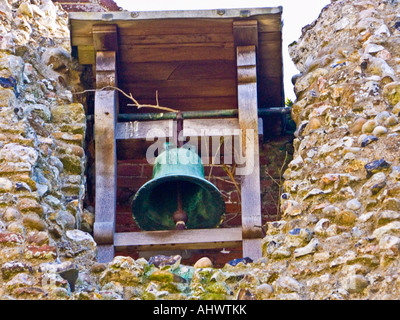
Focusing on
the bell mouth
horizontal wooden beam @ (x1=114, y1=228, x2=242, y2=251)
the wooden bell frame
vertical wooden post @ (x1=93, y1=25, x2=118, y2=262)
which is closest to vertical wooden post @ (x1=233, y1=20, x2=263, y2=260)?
the wooden bell frame

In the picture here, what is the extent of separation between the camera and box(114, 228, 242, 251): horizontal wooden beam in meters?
6.16

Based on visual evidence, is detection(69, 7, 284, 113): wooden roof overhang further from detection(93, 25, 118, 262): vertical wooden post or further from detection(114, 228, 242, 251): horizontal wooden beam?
detection(114, 228, 242, 251): horizontal wooden beam

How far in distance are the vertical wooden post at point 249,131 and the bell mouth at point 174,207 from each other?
0.21 m

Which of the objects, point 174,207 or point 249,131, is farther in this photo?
point 249,131

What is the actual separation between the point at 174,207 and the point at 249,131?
0.79 m

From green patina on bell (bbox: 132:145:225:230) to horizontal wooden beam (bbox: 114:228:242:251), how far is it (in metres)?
0.07

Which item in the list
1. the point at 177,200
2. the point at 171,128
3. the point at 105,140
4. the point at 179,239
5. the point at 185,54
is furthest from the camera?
the point at 185,54

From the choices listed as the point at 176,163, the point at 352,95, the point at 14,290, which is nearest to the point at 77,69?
the point at 176,163

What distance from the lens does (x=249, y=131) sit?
6723 millimetres

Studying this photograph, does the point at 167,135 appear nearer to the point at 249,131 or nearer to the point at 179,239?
the point at 249,131

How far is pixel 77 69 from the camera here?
7.27 meters

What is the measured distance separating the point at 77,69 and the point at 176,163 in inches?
55.9

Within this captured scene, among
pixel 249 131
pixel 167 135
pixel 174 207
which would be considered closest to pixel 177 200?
pixel 174 207

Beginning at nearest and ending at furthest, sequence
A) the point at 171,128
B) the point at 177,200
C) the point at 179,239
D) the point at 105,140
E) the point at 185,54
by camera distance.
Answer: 1. the point at 179,239
2. the point at 177,200
3. the point at 105,140
4. the point at 171,128
5. the point at 185,54
